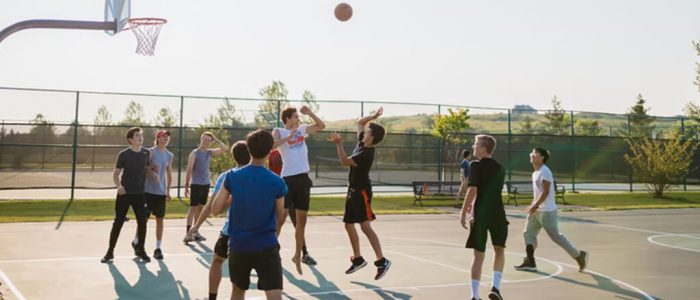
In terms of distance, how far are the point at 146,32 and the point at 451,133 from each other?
61.9 ft

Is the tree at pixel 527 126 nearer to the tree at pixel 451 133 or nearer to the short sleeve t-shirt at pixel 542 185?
the tree at pixel 451 133

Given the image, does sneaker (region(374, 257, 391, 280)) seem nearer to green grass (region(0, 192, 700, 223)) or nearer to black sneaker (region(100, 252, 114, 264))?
black sneaker (region(100, 252, 114, 264))

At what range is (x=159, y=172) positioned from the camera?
33.1ft

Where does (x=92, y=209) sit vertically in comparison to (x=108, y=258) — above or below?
above

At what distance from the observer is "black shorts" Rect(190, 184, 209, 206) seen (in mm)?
11914

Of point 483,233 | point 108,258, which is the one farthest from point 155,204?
point 483,233

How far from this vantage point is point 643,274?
9016 millimetres

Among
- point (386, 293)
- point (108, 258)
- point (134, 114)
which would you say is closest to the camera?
point (386, 293)

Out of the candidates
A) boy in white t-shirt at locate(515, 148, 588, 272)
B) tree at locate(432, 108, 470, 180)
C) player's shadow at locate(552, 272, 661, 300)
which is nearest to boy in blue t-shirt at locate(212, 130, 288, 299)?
player's shadow at locate(552, 272, 661, 300)

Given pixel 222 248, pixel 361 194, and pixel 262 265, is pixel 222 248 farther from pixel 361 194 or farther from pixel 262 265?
pixel 361 194

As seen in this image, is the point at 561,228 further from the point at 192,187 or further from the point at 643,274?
the point at 192,187

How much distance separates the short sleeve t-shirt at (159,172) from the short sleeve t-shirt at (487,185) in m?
5.29

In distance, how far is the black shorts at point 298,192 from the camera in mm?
8375

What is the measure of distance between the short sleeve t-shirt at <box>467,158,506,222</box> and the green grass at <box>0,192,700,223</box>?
11.6 metres
